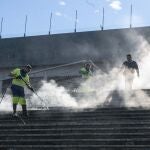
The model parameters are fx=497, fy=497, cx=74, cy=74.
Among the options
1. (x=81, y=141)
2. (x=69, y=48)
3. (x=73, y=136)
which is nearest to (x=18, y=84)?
(x=73, y=136)

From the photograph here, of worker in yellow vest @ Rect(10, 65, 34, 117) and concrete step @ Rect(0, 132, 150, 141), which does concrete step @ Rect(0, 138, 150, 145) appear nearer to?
concrete step @ Rect(0, 132, 150, 141)

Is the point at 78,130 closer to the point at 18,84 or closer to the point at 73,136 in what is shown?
the point at 73,136

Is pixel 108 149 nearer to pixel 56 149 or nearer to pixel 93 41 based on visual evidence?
pixel 56 149

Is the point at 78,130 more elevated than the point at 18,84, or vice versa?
the point at 18,84

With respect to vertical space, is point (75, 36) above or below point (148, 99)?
above

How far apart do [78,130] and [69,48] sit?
74.7 feet

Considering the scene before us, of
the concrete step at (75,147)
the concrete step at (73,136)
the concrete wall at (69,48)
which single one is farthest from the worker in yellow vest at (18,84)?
the concrete wall at (69,48)

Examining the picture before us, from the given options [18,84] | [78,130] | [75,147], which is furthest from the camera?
[18,84]

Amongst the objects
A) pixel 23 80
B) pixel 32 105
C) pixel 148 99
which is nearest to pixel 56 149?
pixel 23 80

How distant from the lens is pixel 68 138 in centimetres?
1188

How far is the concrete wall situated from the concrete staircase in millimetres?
17354

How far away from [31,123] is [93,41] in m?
21.7

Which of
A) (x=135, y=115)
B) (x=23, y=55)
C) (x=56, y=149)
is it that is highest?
(x=23, y=55)

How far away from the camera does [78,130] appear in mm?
12188
